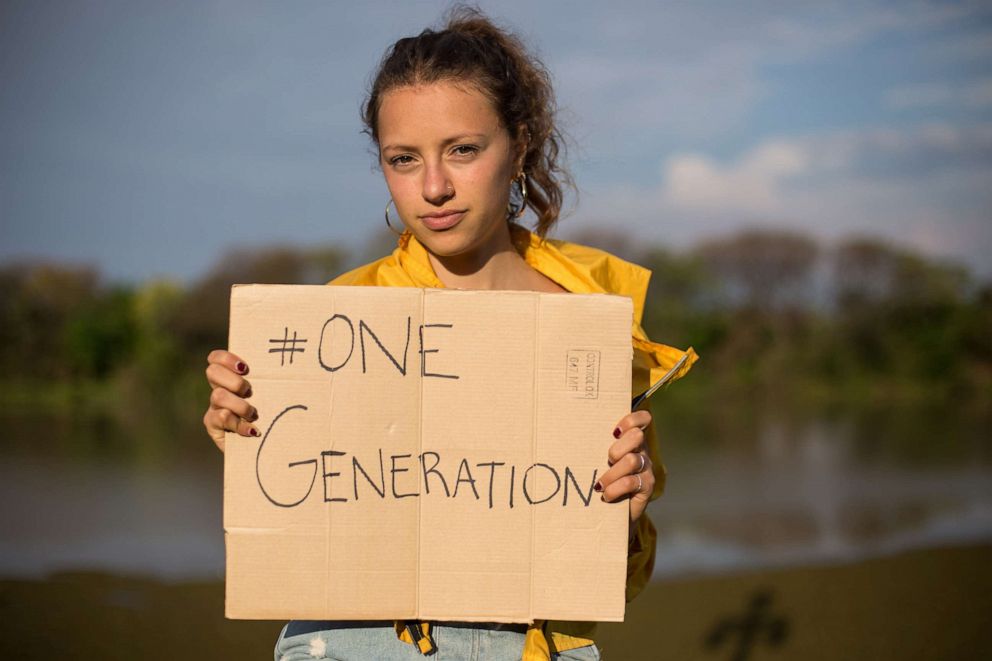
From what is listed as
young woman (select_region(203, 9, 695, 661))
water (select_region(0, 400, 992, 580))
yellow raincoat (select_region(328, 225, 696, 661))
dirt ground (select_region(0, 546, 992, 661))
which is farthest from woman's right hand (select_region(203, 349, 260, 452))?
water (select_region(0, 400, 992, 580))

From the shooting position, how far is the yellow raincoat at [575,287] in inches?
60.1

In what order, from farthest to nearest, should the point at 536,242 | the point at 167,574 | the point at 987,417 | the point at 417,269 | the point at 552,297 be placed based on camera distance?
the point at 987,417 → the point at 167,574 → the point at 536,242 → the point at 417,269 → the point at 552,297

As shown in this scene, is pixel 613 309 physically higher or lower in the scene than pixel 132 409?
higher

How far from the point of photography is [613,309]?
1.36 m

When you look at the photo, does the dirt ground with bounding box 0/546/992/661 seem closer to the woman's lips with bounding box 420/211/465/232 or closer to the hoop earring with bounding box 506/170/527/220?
the hoop earring with bounding box 506/170/527/220

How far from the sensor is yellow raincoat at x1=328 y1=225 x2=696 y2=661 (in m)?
1.53

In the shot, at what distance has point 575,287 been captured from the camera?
1.77m

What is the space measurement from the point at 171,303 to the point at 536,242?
357 inches

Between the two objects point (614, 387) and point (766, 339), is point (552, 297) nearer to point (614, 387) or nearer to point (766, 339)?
point (614, 387)

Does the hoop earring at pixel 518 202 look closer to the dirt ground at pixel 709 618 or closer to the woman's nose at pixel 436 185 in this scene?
the woman's nose at pixel 436 185

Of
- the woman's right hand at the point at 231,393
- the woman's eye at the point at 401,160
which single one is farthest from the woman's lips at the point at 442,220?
the woman's right hand at the point at 231,393

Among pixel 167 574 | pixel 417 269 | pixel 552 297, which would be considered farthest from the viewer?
pixel 167 574

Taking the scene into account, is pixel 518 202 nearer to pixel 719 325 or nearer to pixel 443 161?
pixel 443 161

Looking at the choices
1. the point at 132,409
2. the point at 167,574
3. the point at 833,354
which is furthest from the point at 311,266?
the point at 833,354
